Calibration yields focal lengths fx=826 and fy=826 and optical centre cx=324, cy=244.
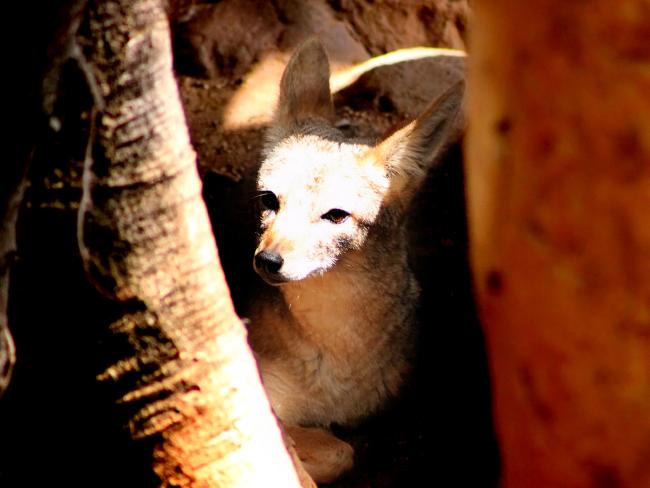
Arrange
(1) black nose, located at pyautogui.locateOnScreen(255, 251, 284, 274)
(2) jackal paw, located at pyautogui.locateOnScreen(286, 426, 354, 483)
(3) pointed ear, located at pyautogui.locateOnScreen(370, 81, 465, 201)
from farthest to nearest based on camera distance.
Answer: (3) pointed ear, located at pyautogui.locateOnScreen(370, 81, 465, 201) → (2) jackal paw, located at pyautogui.locateOnScreen(286, 426, 354, 483) → (1) black nose, located at pyautogui.locateOnScreen(255, 251, 284, 274)

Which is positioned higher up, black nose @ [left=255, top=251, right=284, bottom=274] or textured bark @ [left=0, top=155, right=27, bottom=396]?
textured bark @ [left=0, top=155, right=27, bottom=396]

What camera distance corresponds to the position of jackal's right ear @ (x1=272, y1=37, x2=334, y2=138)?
4.20 metres

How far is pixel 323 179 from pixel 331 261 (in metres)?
0.40

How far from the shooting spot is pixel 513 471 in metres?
1.84

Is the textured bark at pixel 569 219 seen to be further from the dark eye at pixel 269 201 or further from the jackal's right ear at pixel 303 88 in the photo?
the jackal's right ear at pixel 303 88

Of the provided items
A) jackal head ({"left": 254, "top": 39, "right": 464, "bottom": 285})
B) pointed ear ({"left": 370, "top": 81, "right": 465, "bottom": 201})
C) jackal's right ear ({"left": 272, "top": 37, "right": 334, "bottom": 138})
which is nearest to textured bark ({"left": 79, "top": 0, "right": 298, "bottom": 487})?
jackal head ({"left": 254, "top": 39, "right": 464, "bottom": 285})

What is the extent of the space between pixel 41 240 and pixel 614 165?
1.44 m

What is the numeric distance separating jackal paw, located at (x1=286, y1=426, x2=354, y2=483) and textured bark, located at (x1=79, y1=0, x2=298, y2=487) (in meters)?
1.17

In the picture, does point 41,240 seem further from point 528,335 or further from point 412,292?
point 412,292

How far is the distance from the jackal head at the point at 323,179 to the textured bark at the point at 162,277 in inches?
44.2

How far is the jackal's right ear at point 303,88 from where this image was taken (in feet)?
13.8

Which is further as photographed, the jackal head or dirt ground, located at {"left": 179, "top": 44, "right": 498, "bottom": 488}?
dirt ground, located at {"left": 179, "top": 44, "right": 498, "bottom": 488}

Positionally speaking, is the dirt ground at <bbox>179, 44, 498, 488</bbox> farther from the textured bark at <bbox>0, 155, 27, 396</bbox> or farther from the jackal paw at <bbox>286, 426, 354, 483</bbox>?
the textured bark at <bbox>0, 155, 27, 396</bbox>

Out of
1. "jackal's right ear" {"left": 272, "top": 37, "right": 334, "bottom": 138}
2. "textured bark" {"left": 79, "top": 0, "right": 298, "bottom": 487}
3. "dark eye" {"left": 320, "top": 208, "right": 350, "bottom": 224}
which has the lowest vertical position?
"dark eye" {"left": 320, "top": 208, "right": 350, "bottom": 224}
